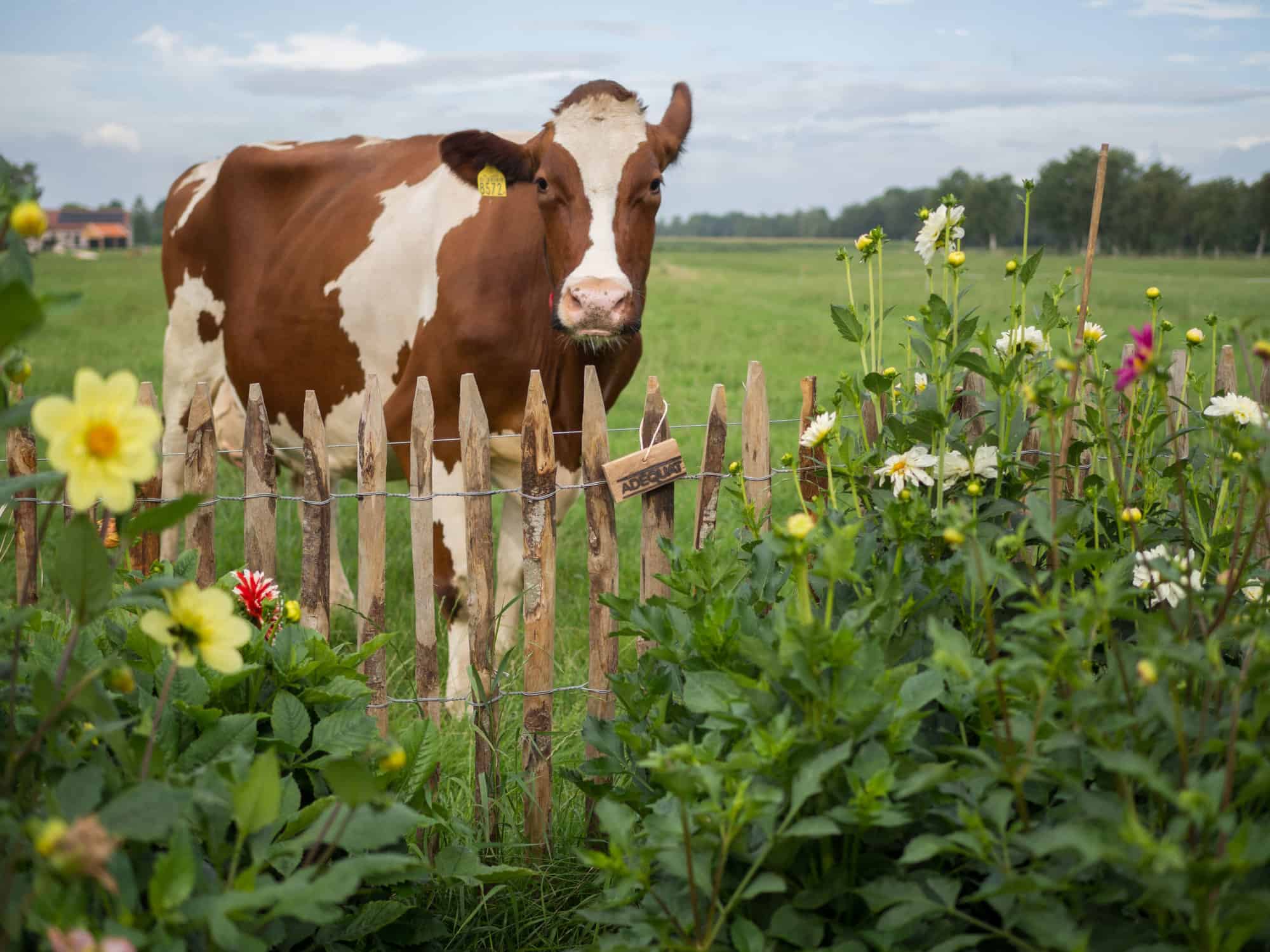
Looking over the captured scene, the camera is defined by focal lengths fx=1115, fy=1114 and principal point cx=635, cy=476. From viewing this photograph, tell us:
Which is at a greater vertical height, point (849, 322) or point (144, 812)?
point (849, 322)

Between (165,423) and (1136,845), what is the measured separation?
16.9ft

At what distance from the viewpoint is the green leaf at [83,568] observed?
1373 millimetres

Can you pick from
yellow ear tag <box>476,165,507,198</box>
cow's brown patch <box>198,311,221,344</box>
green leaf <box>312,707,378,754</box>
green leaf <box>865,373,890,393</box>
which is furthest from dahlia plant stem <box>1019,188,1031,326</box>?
cow's brown patch <box>198,311,221,344</box>

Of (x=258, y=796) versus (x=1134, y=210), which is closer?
(x=258, y=796)

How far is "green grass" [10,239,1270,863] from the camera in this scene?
12.3 ft

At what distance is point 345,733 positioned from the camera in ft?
6.95

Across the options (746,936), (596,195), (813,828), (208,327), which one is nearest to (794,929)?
(746,936)

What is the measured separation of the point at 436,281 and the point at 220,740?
2.52 meters

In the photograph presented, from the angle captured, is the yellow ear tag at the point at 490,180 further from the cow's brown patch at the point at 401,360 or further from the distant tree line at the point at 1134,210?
the distant tree line at the point at 1134,210

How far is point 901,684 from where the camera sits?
1.77 m

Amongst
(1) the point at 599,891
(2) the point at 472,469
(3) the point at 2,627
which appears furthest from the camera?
(2) the point at 472,469

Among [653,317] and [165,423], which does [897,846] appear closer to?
Result: [165,423]

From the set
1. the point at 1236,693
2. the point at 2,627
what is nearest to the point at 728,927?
the point at 1236,693

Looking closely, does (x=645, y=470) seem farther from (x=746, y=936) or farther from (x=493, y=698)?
(x=746, y=936)
